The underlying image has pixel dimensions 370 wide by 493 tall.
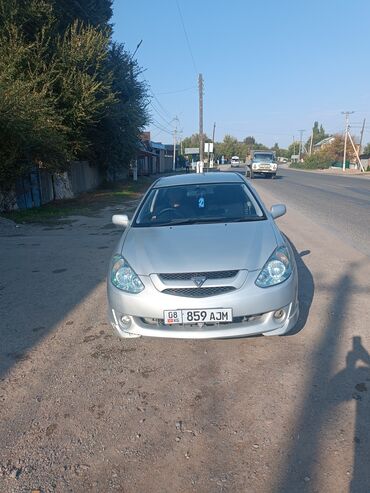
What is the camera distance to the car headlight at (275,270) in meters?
3.31

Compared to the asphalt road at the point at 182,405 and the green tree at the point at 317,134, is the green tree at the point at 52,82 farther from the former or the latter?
the green tree at the point at 317,134

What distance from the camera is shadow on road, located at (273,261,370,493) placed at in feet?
7.16

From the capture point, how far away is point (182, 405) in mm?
2869

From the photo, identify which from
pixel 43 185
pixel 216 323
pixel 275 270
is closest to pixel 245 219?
pixel 275 270

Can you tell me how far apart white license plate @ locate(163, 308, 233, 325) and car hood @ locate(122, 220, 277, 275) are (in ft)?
1.10

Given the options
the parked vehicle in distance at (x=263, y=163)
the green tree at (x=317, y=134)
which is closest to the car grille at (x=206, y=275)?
the parked vehicle in distance at (x=263, y=163)

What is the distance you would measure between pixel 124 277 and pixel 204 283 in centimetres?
74

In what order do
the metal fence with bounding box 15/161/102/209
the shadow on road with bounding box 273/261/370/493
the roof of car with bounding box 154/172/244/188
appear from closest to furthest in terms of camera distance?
1. the shadow on road with bounding box 273/261/370/493
2. the roof of car with bounding box 154/172/244/188
3. the metal fence with bounding box 15/161/102/209

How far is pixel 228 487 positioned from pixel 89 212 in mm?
12873

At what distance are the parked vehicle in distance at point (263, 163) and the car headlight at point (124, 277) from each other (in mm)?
31642

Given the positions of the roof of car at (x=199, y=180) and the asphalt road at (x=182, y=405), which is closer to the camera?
the asphalt road at (x=182, y=405)

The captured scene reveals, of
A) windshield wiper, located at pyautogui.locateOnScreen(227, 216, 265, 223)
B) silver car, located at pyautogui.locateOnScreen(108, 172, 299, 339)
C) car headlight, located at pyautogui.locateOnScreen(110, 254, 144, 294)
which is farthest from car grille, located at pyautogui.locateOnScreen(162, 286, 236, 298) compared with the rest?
windshield wiper, located at pyautogui.locateOnScreen(227, 216, 265, 223)

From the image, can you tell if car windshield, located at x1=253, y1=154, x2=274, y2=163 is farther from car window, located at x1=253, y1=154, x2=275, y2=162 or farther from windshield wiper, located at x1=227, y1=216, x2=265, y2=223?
windshield wiper, located at x1=227, y1=216, x2=265, y2=223

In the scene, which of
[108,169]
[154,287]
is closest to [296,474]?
[154,287]
